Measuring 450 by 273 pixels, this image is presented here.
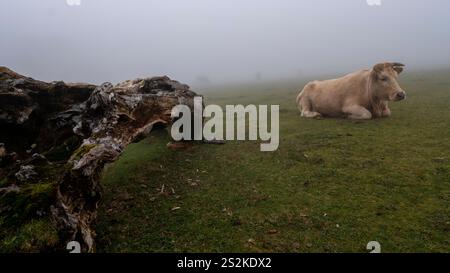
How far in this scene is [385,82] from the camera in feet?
39.7

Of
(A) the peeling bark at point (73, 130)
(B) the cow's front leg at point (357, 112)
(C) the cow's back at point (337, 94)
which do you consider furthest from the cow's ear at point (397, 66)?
(A) the peeling bark at point (73, 130)

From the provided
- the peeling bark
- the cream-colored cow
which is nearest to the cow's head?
the cream-colored cow

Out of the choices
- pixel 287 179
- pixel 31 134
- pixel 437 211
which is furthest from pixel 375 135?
pixel 31 134

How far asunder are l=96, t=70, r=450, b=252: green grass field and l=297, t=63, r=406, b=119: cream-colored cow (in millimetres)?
1962

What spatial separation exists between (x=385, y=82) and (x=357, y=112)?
1.26m

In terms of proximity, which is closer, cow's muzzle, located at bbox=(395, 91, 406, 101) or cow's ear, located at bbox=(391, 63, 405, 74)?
cow's muzzle, located at bbox=(395, 91, 406, 101)

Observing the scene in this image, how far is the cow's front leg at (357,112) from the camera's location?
490 inches

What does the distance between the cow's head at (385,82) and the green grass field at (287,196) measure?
1723 millimetres

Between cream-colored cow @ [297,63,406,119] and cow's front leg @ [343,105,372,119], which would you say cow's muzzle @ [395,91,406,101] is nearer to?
cream-colored cow @ [297,63,406,119]

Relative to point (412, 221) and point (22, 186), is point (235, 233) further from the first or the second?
point (22, 186)

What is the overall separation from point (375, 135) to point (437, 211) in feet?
15.4

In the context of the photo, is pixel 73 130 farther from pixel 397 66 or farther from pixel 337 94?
pixel 397 66

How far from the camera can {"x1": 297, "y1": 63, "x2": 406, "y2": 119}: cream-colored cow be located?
12.1 meters

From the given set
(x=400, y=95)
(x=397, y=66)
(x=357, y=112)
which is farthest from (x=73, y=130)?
(x=397, y=66)
